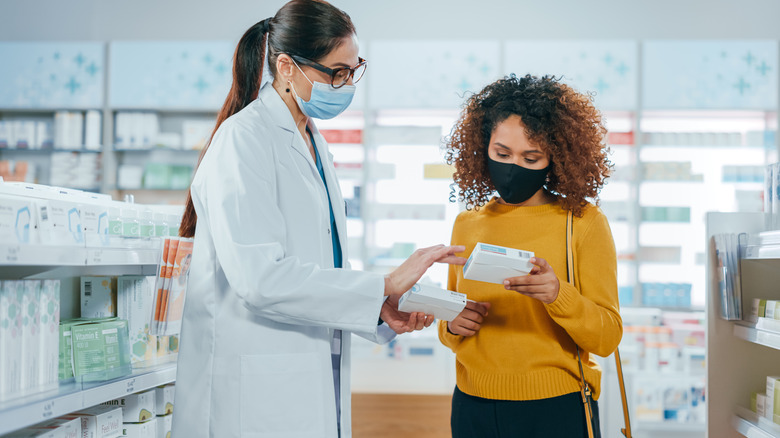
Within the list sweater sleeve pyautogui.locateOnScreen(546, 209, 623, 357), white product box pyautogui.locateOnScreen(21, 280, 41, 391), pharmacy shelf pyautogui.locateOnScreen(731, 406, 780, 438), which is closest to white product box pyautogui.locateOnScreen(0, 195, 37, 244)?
white product box pyautogui.locateOnScreen(21, 280, 41, 391)

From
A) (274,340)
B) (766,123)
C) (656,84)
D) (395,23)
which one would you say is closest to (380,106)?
(395,23)

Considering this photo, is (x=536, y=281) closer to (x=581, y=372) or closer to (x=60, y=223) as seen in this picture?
(x=581, y=372)

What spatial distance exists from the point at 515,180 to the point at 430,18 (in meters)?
4.67

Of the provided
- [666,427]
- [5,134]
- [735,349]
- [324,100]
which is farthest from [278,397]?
[5,134]

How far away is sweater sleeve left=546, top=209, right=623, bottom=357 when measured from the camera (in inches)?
62.5

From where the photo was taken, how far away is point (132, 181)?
5.79m

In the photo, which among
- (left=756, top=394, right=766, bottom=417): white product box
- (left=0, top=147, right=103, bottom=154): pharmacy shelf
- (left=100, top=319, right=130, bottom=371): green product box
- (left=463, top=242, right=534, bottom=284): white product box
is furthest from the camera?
(left=0, top=147, right=103, bottom=154): pharmacy shelf

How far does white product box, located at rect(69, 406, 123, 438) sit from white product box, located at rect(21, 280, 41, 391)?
0.32m

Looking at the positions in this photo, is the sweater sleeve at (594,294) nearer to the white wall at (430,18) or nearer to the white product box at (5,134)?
the white wall at (430,18)

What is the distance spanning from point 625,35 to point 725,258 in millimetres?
3853

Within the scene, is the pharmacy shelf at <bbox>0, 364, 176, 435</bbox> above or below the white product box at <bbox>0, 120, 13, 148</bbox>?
below

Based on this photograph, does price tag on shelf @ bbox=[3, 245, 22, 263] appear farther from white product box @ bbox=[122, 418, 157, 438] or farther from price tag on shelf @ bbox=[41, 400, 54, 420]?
white product box @ bbox=[122, 418, 157, 438]

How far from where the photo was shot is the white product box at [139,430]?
83.1 inches

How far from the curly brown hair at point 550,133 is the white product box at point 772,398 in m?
1.25
